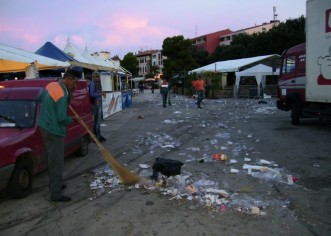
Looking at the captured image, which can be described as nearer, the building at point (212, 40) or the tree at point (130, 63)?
the tree at point (130, 63)

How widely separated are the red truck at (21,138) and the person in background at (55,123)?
528mm

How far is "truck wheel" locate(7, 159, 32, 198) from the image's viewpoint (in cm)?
581

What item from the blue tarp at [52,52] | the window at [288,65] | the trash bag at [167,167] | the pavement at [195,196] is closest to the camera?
the pavement at [195,196]

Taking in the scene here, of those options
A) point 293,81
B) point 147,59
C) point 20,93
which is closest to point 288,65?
Result: point 293,81

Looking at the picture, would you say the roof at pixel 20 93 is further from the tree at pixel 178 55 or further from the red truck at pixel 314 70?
the tree at pixel 178 55

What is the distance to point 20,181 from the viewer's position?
5.93 metres

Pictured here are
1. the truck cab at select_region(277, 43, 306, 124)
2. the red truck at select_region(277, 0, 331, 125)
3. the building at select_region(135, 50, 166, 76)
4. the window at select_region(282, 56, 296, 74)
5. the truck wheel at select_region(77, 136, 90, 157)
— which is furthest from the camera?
the building at select_region(135, 50, 166, 76)

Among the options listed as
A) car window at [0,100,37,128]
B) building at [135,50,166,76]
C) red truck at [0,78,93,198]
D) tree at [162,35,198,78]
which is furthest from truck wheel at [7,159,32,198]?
building at [135,50,166,76]

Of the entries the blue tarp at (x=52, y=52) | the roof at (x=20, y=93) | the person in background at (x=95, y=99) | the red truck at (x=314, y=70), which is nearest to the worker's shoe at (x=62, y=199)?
the roof at (x=20, y=93)

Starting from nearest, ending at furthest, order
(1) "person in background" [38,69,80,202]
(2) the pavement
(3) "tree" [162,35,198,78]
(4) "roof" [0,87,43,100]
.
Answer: (2) the pavement → (1) "person in background" [38,69,80,202] → (4) "roof" [0,87,43,100] → (3) "tree" [162,35,198,78]

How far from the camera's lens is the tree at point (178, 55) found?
64000 millimetres

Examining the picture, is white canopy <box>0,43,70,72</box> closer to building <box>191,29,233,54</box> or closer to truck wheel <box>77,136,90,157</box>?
truck wheel <box>77,136,90,157</box>

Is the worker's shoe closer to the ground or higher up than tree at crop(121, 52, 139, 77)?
closer to the ground

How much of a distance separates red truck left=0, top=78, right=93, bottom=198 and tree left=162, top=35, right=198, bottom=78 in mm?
56208
